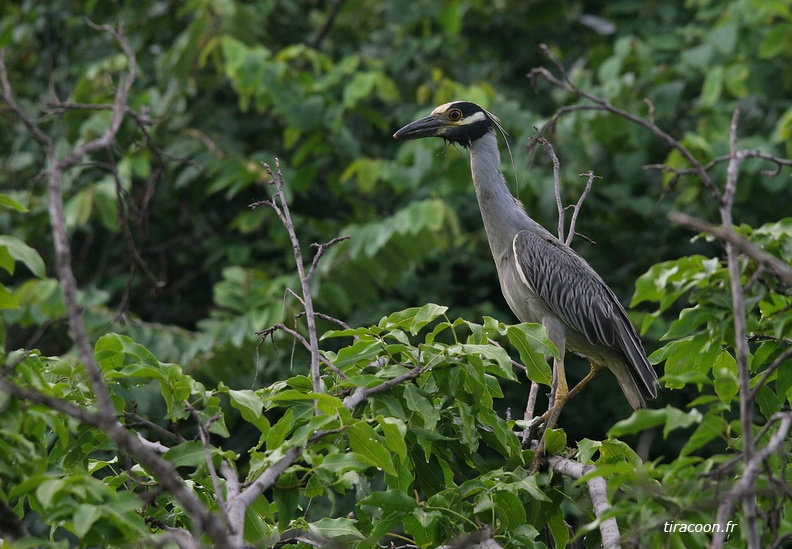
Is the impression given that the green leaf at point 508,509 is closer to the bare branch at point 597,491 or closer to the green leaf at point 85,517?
the bare branch at point 597,491

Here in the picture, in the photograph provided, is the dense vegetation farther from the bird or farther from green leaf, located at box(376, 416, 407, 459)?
the bird

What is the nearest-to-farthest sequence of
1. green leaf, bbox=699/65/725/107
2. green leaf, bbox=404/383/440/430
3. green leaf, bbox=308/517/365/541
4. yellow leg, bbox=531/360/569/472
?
green leaf, bbox=404/383/440/430
green leaf, bbox=308/517/365/541
yellow leg, bbox=531/360/569/472
green leaf, bbox=699/65/725/107

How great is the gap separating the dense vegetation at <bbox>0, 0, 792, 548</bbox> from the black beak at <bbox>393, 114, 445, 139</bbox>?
722mm

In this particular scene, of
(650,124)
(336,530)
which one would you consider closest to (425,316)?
(336,530)

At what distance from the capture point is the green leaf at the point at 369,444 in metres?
2.46

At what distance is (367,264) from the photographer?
19.4 ft

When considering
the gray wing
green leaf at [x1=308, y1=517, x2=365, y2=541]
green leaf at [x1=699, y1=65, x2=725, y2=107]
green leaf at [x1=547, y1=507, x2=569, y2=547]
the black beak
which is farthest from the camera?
green leaf at [x1=699, y1=65, x2=725, y2=107]

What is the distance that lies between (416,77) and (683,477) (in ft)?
20.8

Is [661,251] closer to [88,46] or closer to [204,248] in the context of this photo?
[204,248]

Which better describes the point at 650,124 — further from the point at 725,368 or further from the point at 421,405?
the point at 421,405

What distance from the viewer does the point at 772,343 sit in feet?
9.35

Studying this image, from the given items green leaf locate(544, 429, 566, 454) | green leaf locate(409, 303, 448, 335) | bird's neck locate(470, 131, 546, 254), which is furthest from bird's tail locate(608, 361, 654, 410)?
green leaf locate(409, 303, 448, 335)

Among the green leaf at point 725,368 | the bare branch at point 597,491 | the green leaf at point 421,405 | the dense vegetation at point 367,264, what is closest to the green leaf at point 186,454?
the dense vegetation at point 367,264

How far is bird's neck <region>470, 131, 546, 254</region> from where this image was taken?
4918 millimetres
